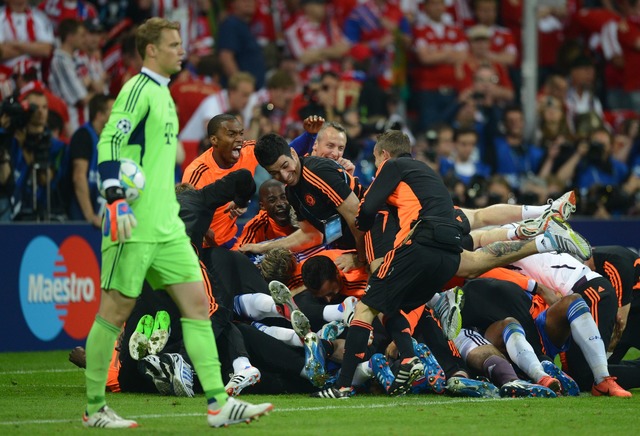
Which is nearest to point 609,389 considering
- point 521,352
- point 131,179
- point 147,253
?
point 521,352

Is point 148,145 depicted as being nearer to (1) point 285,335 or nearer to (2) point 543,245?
(1) point 285,335

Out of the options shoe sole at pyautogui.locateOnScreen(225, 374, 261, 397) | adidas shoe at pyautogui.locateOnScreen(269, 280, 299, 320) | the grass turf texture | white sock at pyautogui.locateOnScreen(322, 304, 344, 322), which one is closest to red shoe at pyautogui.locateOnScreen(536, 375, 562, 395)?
the grass turf texture

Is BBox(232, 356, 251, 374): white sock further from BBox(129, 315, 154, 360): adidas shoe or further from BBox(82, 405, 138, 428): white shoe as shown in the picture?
BBox(82, 405, 138, 428): white shoe

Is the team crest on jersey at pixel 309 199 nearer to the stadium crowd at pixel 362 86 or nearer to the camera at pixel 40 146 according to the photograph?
the stadium crowd at pixel 362 86

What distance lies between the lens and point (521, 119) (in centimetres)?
1870

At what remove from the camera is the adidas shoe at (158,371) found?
31.1 feet

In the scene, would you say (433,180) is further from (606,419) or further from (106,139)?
(106,139)

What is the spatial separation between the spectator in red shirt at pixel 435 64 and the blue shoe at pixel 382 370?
9814 mm

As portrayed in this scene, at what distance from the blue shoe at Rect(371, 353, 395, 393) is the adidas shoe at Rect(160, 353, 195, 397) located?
146 centimetres

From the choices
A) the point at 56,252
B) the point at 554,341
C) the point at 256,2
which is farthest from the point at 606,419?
the point at 256,2

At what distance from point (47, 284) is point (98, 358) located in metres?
6.23

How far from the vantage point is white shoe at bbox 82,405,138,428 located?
24.2 feet

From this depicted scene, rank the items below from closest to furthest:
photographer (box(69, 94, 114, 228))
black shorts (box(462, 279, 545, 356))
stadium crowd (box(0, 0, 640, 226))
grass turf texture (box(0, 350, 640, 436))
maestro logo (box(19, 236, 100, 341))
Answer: grass turf texture (box(0, 350, 640, 436)) → black shorts (box(462, 279, 545, 356)) → maestro logo (box(19, 236, 100, 341)) → photographer (box(69, 94, 114, 228)) → stadium crowd (box(0, 0, 640, 226))

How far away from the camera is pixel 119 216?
7.21m
